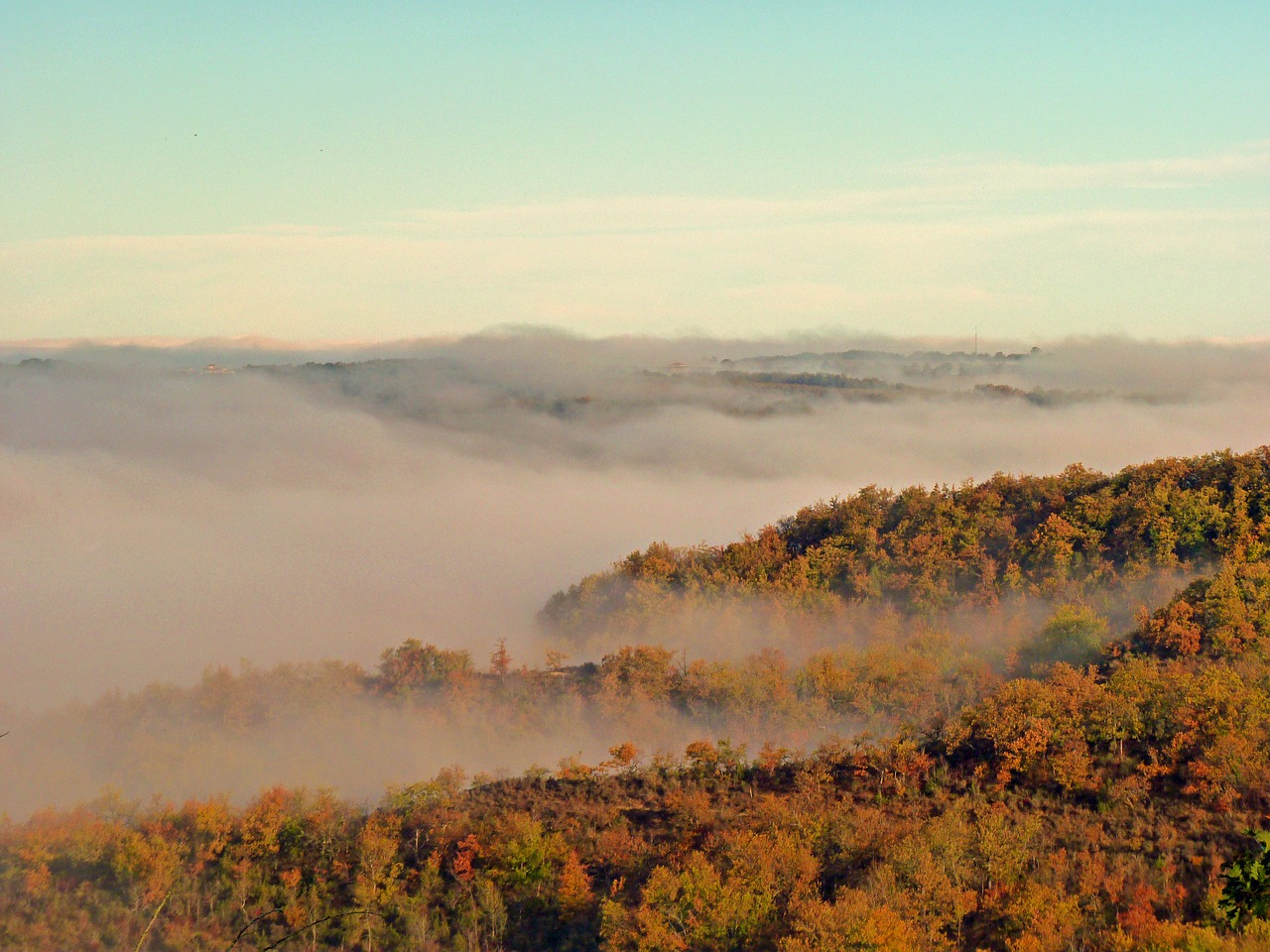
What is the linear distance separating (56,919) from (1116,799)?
52.0 metres

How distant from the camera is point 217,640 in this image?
17425cm

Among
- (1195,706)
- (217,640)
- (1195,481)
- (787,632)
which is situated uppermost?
(1195,481)

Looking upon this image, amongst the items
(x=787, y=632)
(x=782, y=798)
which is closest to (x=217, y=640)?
(x=787, y=632)

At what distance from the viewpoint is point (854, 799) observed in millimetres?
57344

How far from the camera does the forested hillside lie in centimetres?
4416

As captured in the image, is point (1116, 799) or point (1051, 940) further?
point (1116, 799)

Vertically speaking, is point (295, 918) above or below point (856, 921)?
below

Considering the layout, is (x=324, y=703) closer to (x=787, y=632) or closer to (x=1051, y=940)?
(x=787, y=632)

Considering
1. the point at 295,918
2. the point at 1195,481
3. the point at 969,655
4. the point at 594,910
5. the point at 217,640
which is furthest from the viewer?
the point at 217,640

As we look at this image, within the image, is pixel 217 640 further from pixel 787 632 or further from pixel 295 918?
pixel 295 918

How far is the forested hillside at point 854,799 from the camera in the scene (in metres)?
44.2

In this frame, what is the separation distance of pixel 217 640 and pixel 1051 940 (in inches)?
6161

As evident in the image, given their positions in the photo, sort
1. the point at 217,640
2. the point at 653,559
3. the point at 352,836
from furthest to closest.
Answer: the point at 217,640
the point at 653,559
the point at 352,836

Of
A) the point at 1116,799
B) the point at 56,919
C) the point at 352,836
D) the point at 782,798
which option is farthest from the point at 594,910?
the point at 56,919
